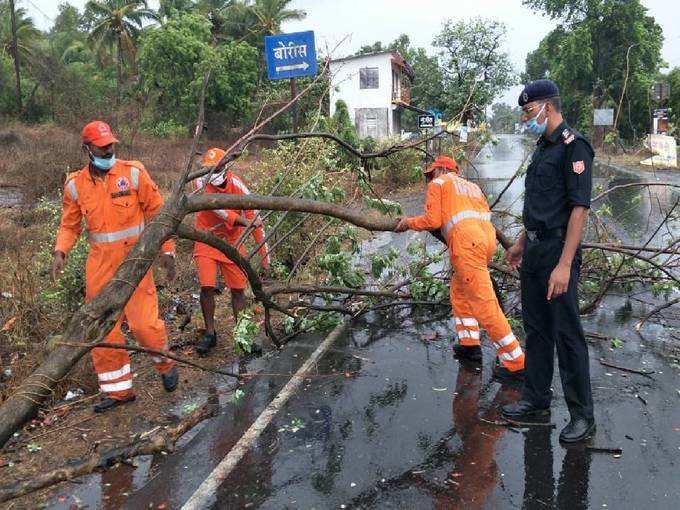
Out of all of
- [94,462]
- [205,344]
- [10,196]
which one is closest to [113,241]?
[205,344]

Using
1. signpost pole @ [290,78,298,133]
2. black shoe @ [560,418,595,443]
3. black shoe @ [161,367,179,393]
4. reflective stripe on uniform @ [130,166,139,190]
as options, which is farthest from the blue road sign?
black shoe @ [560,418,595,443]

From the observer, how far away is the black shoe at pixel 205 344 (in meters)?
5.23

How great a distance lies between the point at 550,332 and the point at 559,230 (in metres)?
0.69

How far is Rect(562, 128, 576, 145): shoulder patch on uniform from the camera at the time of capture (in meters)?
3.41

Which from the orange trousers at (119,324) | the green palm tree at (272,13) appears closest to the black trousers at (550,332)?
the orange trousers at (119,324)

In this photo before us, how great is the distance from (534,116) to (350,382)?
2405 mm

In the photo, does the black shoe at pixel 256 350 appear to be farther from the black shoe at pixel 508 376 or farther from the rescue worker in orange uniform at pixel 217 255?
the black shoe at pixel 508 376

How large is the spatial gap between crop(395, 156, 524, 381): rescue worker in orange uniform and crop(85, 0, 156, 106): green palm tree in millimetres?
34865

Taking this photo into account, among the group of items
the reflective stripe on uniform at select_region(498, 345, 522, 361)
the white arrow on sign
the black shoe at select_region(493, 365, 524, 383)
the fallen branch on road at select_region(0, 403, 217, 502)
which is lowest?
the black shoe at select_region(493, 365, 524, 383)

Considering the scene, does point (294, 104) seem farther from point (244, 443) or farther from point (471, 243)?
point (244, 443)

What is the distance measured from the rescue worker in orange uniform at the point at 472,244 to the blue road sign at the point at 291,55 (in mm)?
4615

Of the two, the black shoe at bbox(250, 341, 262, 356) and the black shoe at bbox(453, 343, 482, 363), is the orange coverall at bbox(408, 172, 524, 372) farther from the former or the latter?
the black shoe at bbox(250, 341, 262, 356)

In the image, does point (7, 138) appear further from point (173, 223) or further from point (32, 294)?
point (173, 223)

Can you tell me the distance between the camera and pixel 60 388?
4.49 meters
